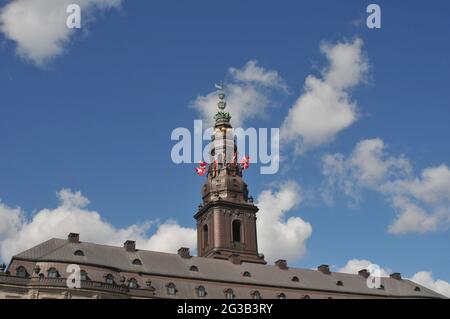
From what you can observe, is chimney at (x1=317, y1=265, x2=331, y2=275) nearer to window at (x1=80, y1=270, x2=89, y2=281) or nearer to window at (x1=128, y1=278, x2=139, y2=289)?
window at (x1=128, y1=278, x2=139, y2=289)

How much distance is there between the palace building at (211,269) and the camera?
259 feet

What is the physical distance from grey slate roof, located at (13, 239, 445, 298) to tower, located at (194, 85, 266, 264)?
21.0 feet

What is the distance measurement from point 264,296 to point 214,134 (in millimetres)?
37240

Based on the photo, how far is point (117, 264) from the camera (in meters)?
87.3

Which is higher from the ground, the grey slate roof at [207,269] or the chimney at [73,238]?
the chimney at [73,238]

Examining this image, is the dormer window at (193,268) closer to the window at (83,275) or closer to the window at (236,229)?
the window at (83,275)

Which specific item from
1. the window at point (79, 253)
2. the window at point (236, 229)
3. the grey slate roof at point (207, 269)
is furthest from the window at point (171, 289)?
the window at point (236, 229)

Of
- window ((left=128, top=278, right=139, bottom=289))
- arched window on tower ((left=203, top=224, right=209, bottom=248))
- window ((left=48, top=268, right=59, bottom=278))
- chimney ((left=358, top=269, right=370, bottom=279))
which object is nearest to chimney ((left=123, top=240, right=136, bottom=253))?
window ((left=128, top=278, right=139, bottom=289))

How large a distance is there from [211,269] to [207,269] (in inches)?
28.5

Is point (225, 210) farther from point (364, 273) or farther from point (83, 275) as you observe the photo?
point (83, 275)

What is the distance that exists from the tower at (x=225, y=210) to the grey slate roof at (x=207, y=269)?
6411 mm

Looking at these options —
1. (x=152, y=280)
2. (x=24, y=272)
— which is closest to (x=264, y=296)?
(x=152, y=280)

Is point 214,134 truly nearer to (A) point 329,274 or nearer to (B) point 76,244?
(A) point 329,274
